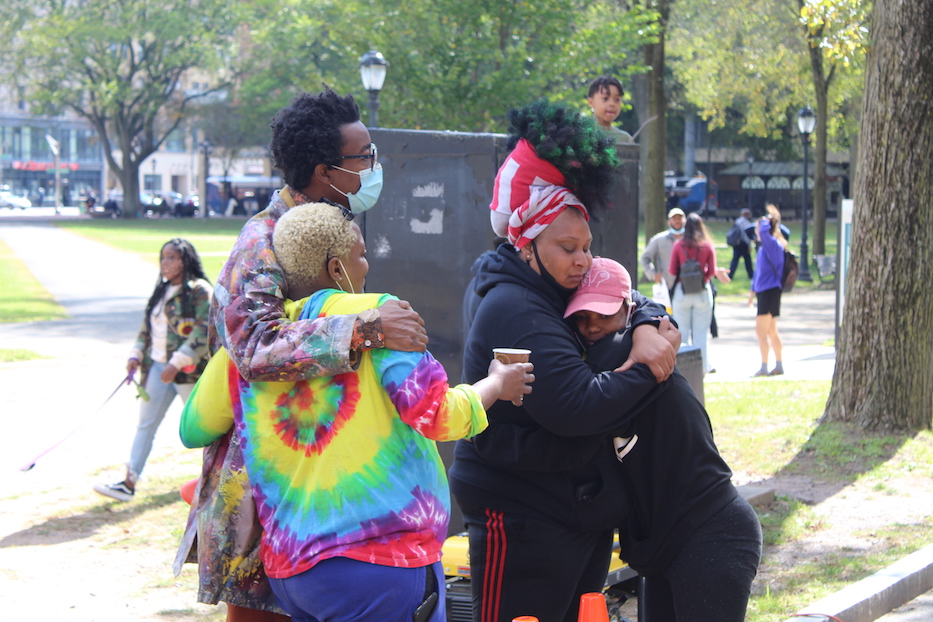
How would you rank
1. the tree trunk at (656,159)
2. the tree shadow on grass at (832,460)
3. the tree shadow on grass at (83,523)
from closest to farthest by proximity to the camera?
the tree shadow on grass at (83,523) → the tree shadow on grass at (832,460) → the tree trunk at (656,159)

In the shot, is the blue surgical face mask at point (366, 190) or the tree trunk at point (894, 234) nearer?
the blue surgical face mask at point (366, 190)

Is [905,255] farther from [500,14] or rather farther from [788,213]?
[788,213]

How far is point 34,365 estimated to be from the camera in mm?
11508

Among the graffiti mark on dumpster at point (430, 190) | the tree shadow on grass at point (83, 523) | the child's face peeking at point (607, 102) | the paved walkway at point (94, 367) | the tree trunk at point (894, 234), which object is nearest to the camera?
the graffiti mark on dumpster at point (430, 190)

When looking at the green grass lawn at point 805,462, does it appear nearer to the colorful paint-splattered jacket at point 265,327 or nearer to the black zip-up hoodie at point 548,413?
the black zip-up hoodie at point 548,413

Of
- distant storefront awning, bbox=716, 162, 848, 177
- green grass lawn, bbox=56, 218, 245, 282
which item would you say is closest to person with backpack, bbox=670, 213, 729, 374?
green grass lawn, bbox=56, 218, 245, 282

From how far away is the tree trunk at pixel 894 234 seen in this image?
7.19 metres

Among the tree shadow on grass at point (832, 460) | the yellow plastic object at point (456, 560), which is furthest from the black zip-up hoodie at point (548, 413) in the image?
the tree shadow on grass at point (832, 460)

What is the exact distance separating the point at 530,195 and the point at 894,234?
5.43 m

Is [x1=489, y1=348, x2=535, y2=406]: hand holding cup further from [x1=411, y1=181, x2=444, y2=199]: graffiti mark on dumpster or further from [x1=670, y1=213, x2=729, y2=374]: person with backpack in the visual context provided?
[x1=670, y1=213, x2=729, y2=374]: person with backpack

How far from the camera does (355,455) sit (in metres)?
2.25

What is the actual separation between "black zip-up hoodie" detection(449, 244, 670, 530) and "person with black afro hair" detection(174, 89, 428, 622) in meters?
0.37

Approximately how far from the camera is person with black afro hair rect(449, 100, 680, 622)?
255cm

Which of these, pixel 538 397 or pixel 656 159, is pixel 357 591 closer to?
pixel 538 397
